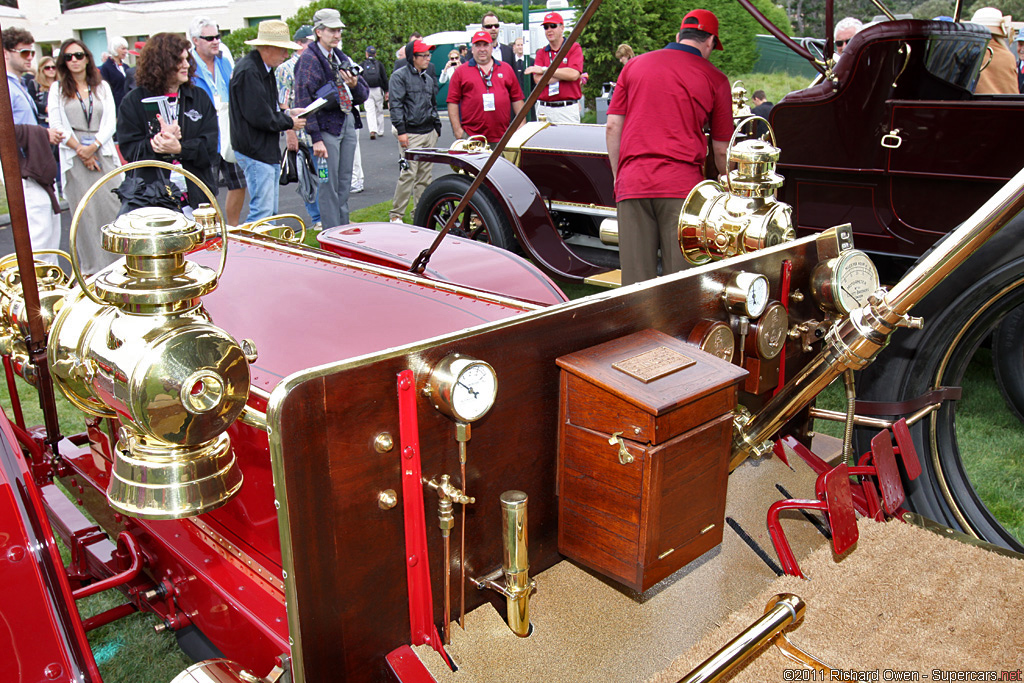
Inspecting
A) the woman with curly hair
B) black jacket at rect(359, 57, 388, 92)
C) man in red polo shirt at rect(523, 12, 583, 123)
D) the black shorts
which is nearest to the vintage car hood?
the woman with curly hair

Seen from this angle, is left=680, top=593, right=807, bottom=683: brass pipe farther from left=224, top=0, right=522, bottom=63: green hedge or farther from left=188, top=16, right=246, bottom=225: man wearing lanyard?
left=224, top=0, right=522, bottom=63: green hedge

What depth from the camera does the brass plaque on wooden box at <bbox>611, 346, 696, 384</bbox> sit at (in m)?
1.49

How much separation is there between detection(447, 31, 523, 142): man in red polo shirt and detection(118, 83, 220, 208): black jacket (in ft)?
8.18

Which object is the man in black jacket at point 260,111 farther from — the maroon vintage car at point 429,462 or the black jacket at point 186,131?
the maroon vintage car at point 429,462

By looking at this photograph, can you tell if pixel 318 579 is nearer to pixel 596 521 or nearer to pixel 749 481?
pixel 596 521

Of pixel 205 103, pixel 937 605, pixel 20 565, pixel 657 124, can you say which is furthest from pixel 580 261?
pixel 20 565

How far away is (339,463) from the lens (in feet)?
4.15

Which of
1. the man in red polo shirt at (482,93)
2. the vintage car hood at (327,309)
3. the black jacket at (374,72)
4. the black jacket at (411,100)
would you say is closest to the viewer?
the vintage car hood at (327,309)

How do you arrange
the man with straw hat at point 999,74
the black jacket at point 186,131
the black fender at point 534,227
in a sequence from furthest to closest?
the man with straw hat at point 999,74 → the black jacket at point 186,131 → the black fender at point 534,227

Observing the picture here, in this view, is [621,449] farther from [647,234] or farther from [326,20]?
[326,20]

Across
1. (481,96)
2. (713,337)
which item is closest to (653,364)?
(713,337)

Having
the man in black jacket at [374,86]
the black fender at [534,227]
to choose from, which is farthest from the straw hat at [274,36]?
the man in black jacket at [374,86]

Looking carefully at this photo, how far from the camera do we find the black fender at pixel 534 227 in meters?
4.86

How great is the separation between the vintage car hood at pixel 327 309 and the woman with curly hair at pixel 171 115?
3144 millimetres
